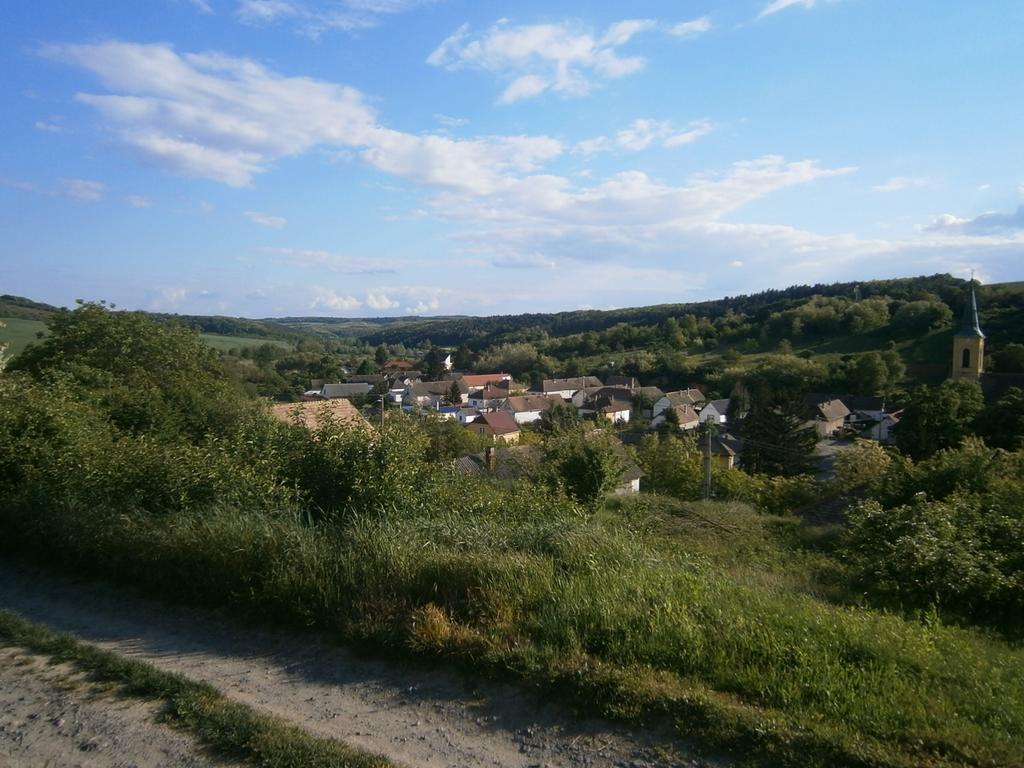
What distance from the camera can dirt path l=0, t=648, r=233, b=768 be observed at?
11.5 ft

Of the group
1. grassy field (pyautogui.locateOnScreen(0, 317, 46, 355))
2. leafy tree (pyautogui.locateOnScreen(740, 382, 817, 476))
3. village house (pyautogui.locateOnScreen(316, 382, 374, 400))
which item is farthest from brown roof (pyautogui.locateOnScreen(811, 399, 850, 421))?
grassy field (pyautogui.locateOnScreen(0, 317, 46, 355))

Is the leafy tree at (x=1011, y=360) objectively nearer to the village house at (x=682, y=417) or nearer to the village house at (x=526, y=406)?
the village house at (x=682, y=417)

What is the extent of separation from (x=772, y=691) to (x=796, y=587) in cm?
351

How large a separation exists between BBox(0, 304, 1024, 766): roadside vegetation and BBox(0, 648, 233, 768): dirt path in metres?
1.27

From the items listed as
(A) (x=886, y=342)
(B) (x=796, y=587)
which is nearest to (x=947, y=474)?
(B) (x=796, y=587)

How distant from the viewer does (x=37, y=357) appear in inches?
688

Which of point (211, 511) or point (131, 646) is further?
point (211, 511)

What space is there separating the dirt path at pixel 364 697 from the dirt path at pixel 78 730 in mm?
455

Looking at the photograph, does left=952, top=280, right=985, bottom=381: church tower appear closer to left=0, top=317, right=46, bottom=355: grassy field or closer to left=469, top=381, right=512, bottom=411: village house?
left=469, top=381, right=512, bottom=411: village house

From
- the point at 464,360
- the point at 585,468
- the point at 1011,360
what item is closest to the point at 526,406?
the point at 1011,360

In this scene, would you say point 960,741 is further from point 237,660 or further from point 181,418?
point 181,418

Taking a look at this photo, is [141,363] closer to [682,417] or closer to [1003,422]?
[1003,422]

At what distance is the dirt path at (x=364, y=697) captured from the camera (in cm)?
350

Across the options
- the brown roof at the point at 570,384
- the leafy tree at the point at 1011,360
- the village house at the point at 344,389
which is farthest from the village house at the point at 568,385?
the leafy tree at the point at 1011,360
